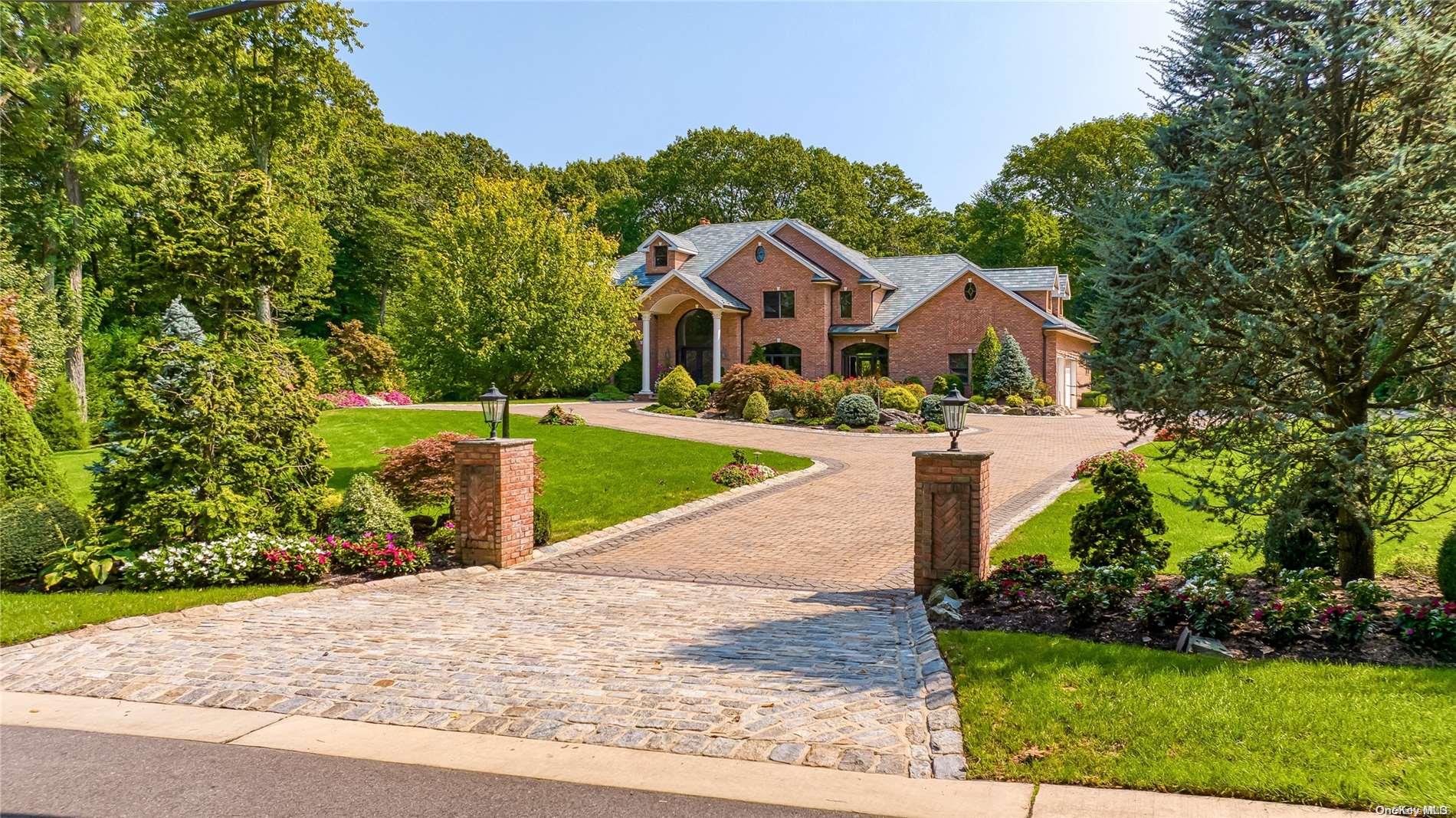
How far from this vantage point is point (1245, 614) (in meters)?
6.17

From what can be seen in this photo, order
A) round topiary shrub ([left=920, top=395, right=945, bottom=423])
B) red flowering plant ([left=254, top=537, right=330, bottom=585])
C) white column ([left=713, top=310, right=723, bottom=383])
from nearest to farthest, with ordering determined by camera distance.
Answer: red flowering plant ([left=254, top=537, right=330, bottom=585]), round topiary shrub ([left=920, top=395, right=945, bottom=423]), white column ([left=713, top=310, right=723, bottom=383])

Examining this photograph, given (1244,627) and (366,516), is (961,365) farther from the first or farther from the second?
(1244,627)

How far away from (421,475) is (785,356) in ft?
94.2

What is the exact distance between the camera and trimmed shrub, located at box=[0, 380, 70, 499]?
1040 cm

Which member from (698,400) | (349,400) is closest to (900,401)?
(698,400)

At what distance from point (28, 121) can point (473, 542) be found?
24436mm

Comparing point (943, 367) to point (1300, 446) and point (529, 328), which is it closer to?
point (529, 328)

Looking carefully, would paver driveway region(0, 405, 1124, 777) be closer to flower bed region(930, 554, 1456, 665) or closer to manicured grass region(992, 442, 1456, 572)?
flower bed region(930, 554, 1456, 665)

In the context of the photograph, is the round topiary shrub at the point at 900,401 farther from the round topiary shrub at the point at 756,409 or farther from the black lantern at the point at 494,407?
the black lantern at the point at 494,407

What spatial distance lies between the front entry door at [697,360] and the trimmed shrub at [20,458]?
31.2 metres

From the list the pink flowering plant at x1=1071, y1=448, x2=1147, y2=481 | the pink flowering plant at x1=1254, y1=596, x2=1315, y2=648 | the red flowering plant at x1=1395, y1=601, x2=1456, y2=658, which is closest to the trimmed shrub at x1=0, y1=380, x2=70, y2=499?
the pink flowering plant at x1=1071, y1=448, x2=1147, y2=481

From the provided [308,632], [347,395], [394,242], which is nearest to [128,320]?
[347,395]

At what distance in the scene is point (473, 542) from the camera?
1055 cm

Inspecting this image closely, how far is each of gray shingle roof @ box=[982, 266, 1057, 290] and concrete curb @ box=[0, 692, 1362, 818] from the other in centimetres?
3558
